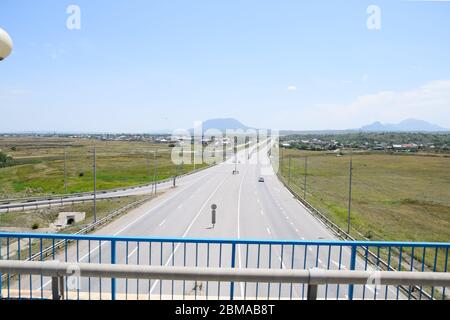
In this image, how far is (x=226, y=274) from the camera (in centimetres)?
384

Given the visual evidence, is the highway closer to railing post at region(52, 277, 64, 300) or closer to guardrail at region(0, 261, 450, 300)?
railing post at region(52, 277, 64, 300)

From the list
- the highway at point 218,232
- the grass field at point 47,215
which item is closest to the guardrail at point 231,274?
the highway at point 218,232

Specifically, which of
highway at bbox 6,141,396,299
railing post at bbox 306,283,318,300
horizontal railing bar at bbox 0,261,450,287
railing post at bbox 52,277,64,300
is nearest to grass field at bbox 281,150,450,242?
highway at bbox 6,141,396,299

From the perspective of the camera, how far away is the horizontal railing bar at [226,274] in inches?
152

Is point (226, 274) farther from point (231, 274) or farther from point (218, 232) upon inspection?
point (218, 232)

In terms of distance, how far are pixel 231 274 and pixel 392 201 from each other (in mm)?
50296

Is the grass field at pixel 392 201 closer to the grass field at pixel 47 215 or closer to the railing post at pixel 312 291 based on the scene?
the grass field at pixel 47 215

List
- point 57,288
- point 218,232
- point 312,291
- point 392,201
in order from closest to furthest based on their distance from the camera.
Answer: point 312,291 < point 57,288 < point 218,232 < point 392,201

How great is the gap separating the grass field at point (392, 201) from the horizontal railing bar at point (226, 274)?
966 inches

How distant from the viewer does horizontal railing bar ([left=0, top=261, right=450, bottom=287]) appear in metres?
3.85

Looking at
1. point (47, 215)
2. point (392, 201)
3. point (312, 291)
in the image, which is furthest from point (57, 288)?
point (392, 201)

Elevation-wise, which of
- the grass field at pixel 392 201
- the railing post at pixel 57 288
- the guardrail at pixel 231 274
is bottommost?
the grass field at pixel 392 201

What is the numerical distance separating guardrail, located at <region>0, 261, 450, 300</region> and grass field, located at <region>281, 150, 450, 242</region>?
24.6 metres
